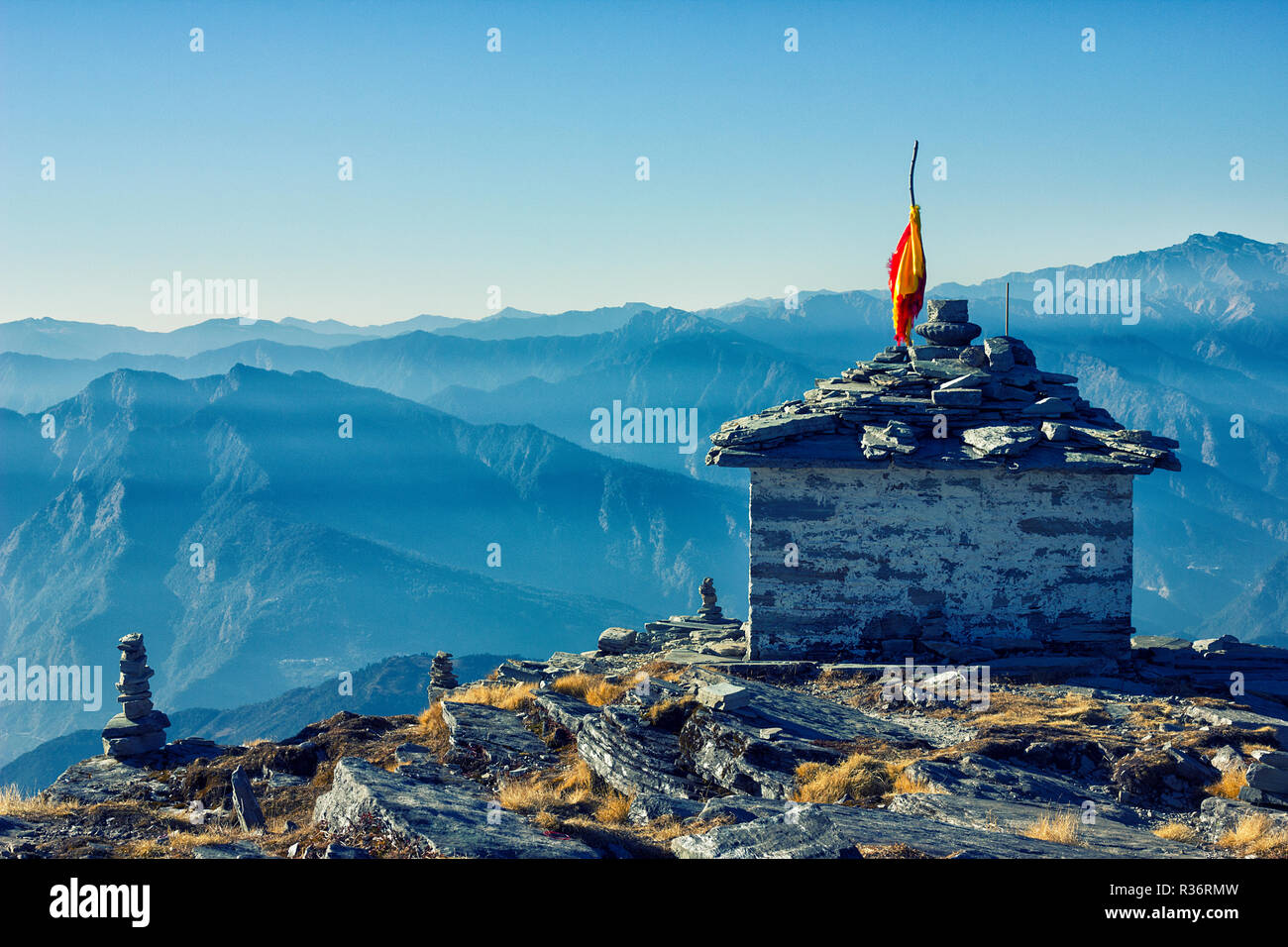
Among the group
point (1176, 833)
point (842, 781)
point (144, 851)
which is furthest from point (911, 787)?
point (144, 851)

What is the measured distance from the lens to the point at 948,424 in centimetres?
2014

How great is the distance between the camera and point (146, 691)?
1997 centimetres

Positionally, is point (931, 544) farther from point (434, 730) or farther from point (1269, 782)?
point (434, 730)

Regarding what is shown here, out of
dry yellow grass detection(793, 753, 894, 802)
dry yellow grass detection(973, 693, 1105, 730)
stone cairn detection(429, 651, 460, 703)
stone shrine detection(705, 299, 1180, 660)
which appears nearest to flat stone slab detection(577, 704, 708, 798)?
dry yellow grass detection(793, 753, 894, 802)

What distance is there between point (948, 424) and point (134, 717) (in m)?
16.6

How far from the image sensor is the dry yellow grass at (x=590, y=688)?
1689cm

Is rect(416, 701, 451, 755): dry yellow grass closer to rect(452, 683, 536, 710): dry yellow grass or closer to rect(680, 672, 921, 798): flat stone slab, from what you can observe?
rect(452, 683, 536, 710): dry yellow grass

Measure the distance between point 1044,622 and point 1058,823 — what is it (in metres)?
9.95

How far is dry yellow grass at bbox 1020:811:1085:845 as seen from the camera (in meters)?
9.68

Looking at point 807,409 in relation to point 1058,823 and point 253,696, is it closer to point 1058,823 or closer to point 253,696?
point 1058,823

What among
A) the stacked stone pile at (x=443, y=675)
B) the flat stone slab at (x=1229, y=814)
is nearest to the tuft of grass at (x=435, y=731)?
the stacked stone pile at (x=443, y=675)

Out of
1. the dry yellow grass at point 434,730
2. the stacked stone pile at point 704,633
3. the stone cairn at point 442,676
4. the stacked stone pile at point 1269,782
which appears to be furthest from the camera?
the stone cairn at point 442,676

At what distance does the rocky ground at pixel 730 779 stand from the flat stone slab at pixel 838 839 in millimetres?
28

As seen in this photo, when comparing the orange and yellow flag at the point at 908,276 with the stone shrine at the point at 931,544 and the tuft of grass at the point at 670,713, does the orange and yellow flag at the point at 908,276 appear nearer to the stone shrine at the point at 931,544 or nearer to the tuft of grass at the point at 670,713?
the stone shrine at the point at 931,544
